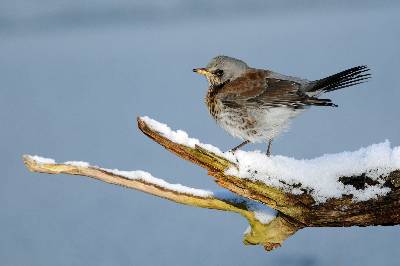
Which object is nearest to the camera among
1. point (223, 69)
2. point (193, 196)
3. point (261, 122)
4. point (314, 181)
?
point (314, 181)

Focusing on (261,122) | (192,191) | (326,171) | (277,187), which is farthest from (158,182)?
(326,171)

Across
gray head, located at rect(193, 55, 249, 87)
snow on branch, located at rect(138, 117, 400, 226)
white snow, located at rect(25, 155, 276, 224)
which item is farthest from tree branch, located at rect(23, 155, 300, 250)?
gray head, located at rect(193, 55, 249, 87)

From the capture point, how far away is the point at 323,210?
397cm

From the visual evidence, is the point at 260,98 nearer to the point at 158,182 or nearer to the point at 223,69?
the point at 223,69

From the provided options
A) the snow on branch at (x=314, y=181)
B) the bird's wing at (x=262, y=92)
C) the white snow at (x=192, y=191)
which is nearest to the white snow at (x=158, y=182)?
the white snow at (x=192, y=191)

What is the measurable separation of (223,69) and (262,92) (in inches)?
19.6

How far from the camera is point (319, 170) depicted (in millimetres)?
4039

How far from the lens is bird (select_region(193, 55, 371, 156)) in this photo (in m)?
4.79

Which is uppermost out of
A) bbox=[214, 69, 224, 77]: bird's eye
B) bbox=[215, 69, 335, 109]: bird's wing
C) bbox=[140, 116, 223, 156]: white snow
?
bbox=[214, 69, 224, 77]: bird's eye

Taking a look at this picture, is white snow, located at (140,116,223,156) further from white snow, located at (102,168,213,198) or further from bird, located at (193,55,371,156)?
bird, located at (193,55,371,156)

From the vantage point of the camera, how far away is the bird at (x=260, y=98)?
188 inches

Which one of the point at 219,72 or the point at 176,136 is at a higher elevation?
the point at 219,72

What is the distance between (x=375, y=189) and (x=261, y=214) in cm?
97

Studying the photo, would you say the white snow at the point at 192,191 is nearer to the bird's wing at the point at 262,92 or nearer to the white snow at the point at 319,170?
the white snow at the point at 319,170
